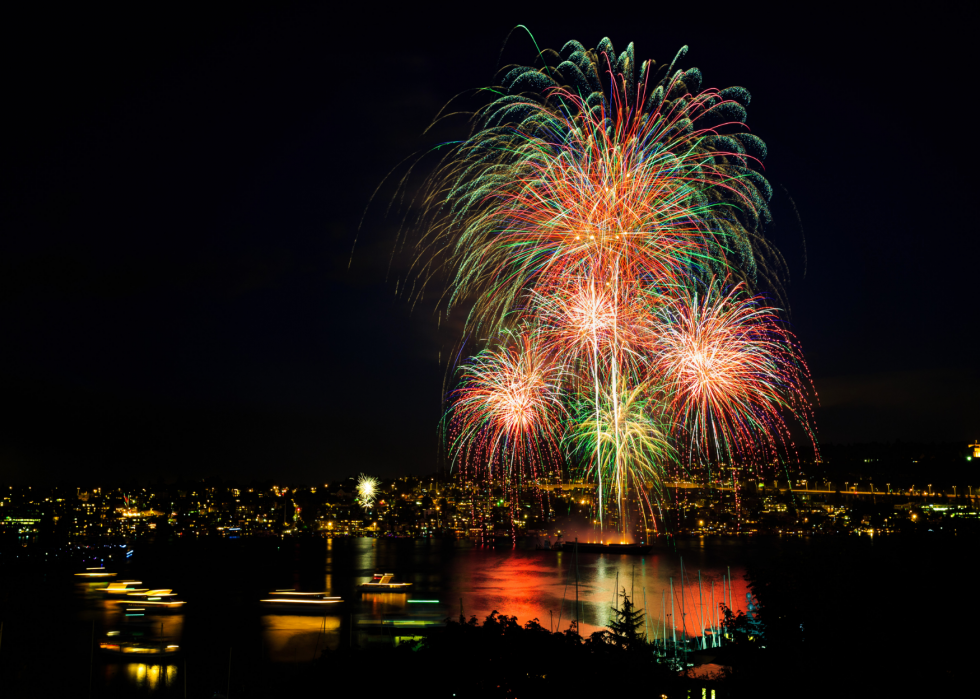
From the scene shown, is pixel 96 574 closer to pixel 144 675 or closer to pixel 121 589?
pixel 121 589

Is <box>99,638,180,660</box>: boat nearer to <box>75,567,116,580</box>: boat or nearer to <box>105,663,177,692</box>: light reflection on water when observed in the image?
<box>105,663,177,692</box>: light reflection on water

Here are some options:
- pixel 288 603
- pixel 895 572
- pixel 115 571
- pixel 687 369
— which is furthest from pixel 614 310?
pixel 115 571

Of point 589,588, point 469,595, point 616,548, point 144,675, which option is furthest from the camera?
point 616,548

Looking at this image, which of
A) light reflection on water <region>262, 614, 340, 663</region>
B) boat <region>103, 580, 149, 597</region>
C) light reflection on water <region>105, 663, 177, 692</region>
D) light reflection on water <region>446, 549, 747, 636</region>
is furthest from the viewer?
boat <region>103, 580, 149, 597</region>

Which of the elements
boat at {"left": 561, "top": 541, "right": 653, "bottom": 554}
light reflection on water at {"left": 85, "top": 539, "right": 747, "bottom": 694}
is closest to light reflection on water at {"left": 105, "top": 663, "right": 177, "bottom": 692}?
light reflection on water at {"left": 85, "top": 539, "right": 747, "bottom": 694}

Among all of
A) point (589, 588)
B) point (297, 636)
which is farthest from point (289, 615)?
point (589, 588)

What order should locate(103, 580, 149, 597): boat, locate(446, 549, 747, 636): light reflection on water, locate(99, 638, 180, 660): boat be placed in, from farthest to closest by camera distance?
locate(103, 580, 149, 597): boat
locate(446, 549, 747, 636): light reflection on water
locate(99, 638, 180, 660): boat
